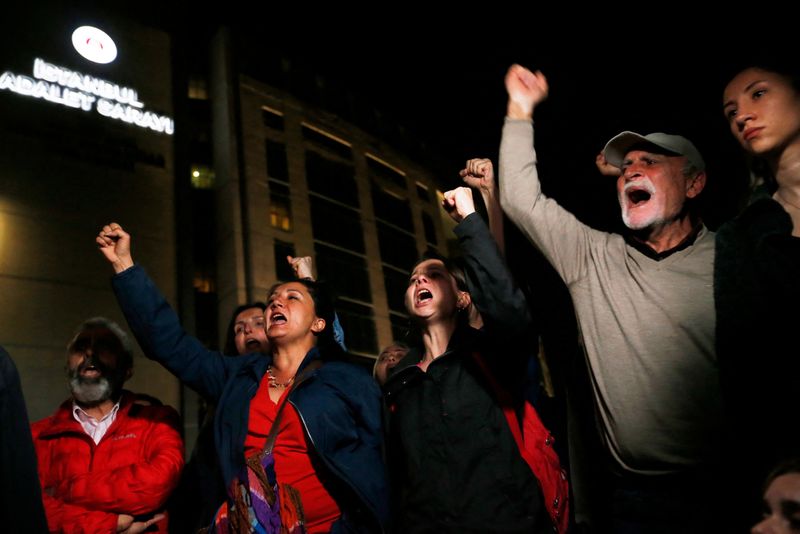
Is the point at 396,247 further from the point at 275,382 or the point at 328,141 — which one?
the point at 275,382

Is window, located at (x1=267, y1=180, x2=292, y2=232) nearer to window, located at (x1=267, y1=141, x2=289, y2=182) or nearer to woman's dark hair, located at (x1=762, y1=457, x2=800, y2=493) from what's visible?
window, located at (x1=267, y1=141, x2=289, y2=182)

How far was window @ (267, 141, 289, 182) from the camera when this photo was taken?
22344 millimetres

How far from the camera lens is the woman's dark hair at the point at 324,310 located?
142 inches

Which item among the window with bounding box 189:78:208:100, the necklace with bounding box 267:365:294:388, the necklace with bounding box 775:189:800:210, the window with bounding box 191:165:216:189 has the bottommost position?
the necklace with bounding box 267:365:294:388

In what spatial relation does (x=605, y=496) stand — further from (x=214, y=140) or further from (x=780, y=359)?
(x=214, y=140)

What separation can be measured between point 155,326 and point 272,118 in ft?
70.2

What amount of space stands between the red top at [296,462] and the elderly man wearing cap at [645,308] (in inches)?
56.0

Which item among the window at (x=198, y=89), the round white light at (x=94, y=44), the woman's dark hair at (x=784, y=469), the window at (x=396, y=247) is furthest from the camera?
the window at (x=396, y=247)

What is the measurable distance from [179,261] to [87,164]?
307cm

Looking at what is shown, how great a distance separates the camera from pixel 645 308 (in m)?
2.16

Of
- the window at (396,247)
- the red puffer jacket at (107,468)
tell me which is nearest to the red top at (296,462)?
the red puffer jacket at (107,468)

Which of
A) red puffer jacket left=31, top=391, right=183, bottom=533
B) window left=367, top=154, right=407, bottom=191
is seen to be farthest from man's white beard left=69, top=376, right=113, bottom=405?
window left=367, top=154, right=407, bottom=191

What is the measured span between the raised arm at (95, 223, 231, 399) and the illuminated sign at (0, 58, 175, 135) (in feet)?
37.5

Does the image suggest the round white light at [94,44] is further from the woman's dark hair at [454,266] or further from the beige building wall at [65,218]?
the woman's dark hair at [454,266]
